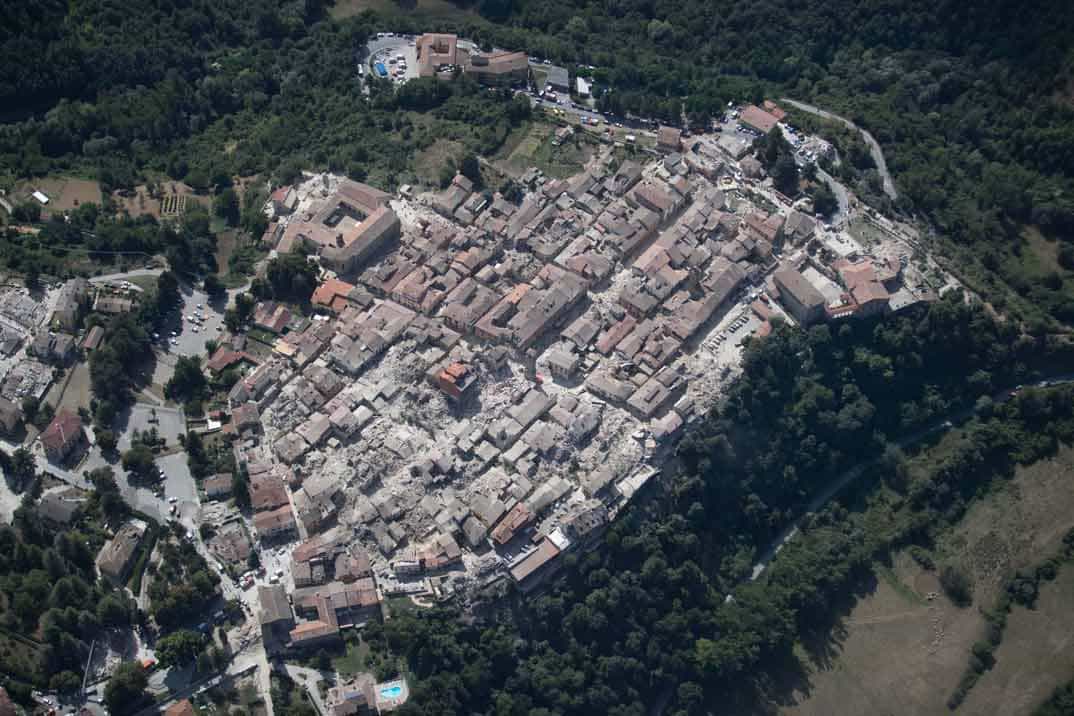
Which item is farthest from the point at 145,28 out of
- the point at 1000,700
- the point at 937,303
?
the point at 1000,700

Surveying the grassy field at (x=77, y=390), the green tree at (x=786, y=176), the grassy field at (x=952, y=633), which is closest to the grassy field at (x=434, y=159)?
the green tree at (x=786, y=176)

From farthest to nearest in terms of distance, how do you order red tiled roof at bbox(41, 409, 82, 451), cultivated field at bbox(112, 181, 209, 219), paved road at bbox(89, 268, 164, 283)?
cultivated field at bbox(112, 181, 209, 219) → paved road at bbox(89, 268, 164, 283) → red tiled roof at bbox(41, 409, 82, 451)

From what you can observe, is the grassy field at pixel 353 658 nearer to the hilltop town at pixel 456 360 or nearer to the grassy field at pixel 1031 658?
the hilltop town at pixel 456 360

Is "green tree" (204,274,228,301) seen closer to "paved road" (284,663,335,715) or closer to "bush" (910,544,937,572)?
"paved road" (284,663,335,715)

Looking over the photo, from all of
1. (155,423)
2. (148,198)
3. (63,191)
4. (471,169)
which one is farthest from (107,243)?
(471,169)

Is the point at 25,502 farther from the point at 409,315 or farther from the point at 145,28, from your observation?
the point at 145,28

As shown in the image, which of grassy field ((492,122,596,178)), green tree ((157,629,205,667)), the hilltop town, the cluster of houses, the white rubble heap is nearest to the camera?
green tree ((157,629,205,667))

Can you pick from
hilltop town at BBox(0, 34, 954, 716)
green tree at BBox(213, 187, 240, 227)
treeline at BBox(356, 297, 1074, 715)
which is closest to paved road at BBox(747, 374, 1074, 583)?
treeline at BBox(356, 297, 1074, 715)
